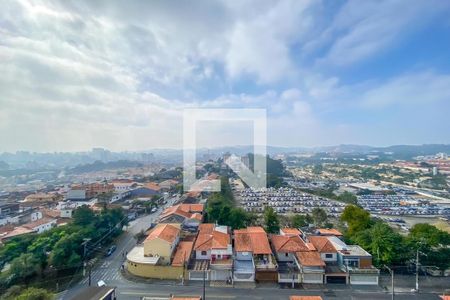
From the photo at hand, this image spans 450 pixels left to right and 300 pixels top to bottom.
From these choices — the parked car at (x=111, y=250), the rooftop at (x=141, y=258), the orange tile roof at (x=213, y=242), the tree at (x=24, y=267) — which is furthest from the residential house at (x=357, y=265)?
the tree at (x=24, y=267)

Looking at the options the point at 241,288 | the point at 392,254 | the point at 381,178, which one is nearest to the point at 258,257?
the point at 241,288

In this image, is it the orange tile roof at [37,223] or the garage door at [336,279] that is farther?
the orange tile roof at [37,223]

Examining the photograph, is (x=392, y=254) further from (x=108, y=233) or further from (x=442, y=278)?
(x=108, y=233)

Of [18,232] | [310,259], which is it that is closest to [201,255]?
[310,259]

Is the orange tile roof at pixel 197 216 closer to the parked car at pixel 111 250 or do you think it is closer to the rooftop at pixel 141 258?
the parked car at pixel 111 250

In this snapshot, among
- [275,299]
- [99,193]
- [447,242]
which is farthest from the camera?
[99,193]

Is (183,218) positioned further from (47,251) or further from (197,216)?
(47,251)
